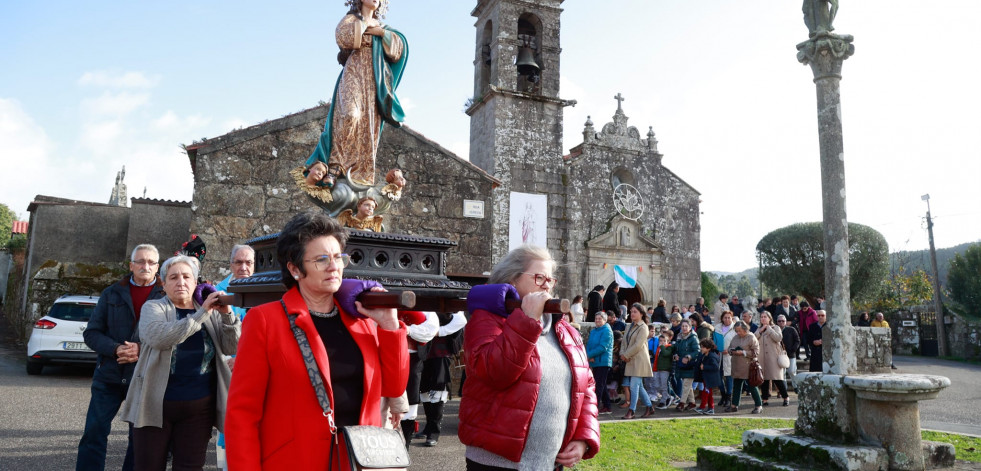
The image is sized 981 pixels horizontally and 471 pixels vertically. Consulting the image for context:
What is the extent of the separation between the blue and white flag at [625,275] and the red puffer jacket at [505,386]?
18.8 meters

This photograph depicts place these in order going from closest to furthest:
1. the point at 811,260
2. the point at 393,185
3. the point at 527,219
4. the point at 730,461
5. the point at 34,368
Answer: the point at 393,185
the point at 730,461
the point at 34,368
the point at 527,219
the point at 811,260

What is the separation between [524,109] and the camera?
19.7m

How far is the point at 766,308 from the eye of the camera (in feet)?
50.2

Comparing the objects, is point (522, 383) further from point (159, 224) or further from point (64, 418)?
point (159, 224)

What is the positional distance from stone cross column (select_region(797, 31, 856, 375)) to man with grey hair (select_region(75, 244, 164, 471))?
626 centimetres

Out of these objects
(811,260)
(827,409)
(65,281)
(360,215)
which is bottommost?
(827,409)

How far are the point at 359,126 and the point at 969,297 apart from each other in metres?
37.4

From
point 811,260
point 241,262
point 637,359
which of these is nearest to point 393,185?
point 241,262

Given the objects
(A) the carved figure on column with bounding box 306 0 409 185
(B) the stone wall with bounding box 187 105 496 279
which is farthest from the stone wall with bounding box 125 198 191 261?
(A) the carved figure on column with bounding box 306 0 409 185

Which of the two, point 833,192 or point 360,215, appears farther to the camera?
point 833,192

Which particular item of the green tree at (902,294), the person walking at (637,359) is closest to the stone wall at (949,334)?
the green tree at (902,294)

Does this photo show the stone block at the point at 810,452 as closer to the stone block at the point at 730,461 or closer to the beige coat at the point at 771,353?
the stone block at the point at 730,461

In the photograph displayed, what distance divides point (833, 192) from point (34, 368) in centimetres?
1235

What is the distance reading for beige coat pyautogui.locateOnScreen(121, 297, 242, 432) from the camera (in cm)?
332
